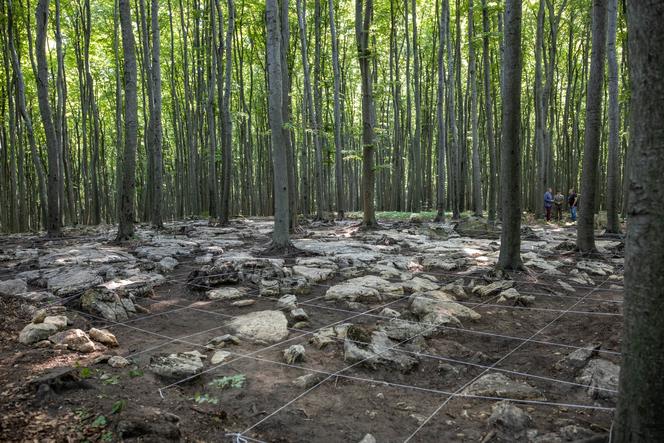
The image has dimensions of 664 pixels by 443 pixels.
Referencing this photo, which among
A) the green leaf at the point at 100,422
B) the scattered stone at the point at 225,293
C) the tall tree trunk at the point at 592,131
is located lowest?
the scattered stone at the point at 225,293

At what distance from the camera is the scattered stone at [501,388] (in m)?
2.68

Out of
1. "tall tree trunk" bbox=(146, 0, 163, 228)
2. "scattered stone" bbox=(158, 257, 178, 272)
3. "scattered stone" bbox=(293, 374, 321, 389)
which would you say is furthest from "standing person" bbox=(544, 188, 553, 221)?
"scattered stone" bbox=(293, 374, 321, 389)

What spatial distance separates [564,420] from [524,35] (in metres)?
17.9

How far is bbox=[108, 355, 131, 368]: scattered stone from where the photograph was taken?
9.70ft

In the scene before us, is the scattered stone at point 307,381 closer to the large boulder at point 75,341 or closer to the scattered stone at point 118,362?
the scattered stone at point 118,362

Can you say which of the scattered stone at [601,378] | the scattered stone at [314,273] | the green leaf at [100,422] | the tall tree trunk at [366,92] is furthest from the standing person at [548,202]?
the green leaf at [100,422]

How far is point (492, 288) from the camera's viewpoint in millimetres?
5031

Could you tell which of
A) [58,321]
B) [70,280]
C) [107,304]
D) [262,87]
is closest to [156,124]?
[70,280]

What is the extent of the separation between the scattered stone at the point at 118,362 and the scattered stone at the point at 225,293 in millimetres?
1917

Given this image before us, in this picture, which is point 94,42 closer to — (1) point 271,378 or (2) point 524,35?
(2) point 524,35

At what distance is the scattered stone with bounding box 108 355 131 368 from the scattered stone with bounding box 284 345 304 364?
45.7 inches

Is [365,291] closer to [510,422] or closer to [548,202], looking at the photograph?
[510,422]

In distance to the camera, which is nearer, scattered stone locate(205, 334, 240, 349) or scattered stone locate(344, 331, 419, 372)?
scattered stone locate(344, 331, 419, 372)

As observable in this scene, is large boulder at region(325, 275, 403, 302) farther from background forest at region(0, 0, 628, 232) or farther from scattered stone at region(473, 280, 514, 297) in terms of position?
background forest at region(0, 0, 628, 232)
